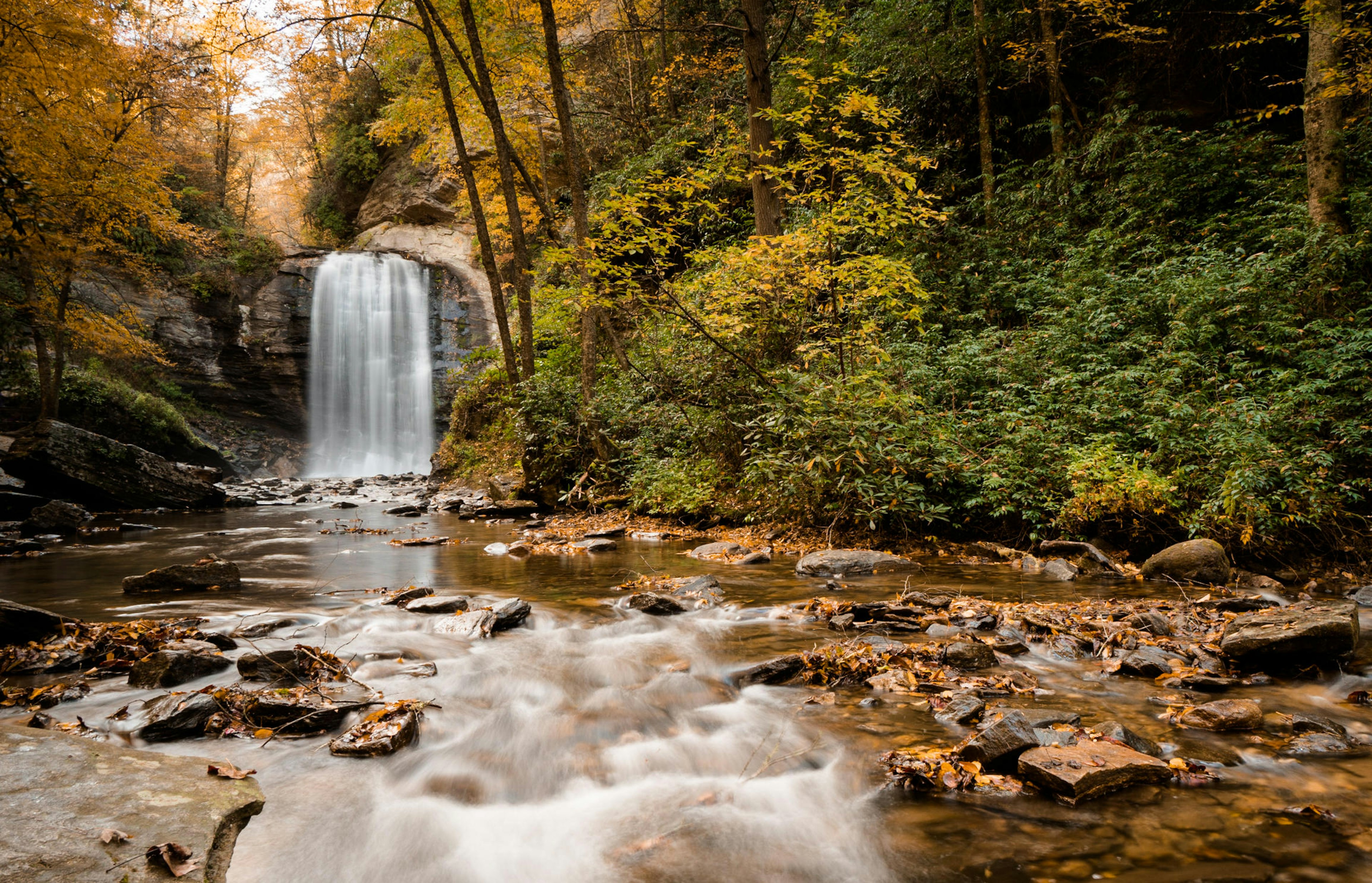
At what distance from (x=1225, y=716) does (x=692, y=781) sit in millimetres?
2339

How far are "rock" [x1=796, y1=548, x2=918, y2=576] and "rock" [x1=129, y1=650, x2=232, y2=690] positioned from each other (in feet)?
14.9

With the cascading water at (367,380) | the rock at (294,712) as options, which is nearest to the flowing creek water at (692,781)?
the rock at (294,712)

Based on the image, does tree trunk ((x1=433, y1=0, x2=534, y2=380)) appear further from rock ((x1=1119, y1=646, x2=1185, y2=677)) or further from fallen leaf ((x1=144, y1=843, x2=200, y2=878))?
fallen leaf ((x1=144, y1=843, x2=200, y2=878))

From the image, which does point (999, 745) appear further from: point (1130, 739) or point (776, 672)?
point (776, 672)

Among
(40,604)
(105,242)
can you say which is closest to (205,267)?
(105,242)

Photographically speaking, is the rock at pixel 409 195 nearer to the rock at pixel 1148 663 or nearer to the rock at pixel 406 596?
the rock at pixel 406 596

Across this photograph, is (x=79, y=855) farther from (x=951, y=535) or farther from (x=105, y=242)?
(x=105, y=242)

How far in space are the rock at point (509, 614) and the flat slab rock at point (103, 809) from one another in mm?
2283

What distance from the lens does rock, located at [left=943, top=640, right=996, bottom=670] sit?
357cm

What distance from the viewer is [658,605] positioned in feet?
16.7

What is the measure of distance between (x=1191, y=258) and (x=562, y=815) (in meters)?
9.67

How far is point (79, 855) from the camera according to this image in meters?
1.72

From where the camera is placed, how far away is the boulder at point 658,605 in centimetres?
509

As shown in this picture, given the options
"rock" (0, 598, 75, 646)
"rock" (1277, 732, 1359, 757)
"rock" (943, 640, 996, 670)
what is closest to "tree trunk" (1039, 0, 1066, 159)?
"rock" (943, 640, 996, 670)
